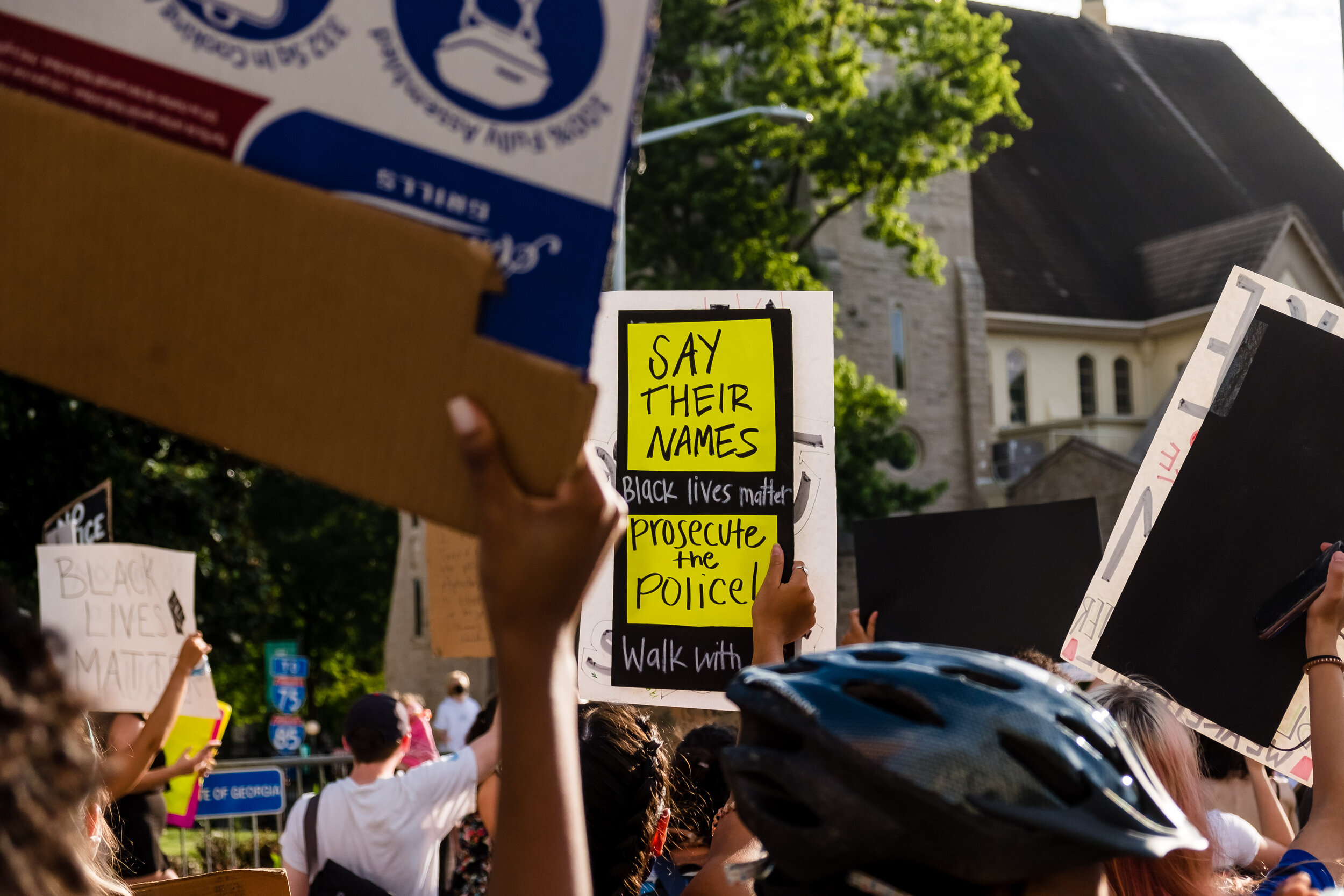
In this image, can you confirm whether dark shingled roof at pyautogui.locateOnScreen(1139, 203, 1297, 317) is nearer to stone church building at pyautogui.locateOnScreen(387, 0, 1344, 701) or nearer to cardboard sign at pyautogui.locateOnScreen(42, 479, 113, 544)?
stone church building at pyautogui.locateOnScreen(387, 0, 1344, 701)

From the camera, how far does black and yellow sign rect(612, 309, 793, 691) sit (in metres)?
3.91

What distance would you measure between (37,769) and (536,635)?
51 centimetres

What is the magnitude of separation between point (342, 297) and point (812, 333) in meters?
2.75

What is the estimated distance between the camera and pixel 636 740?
10.3 ft

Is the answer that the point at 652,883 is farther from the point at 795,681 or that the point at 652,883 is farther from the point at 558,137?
the point at 558,137

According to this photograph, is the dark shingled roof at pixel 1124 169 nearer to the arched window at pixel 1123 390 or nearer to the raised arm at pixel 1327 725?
the arched window at pixel 1123 390

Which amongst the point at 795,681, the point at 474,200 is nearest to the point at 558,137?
the point at 474,200

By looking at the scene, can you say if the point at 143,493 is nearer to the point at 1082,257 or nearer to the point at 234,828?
the point at 234,828

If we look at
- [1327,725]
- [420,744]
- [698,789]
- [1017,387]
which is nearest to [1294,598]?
[1327,725]

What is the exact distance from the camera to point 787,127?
23312 mm

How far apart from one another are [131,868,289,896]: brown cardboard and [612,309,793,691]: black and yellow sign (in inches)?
68.4

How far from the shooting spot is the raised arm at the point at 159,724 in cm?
473

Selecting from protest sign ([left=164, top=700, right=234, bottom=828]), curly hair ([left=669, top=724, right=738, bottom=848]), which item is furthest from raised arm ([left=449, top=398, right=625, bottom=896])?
protest sign ([left=164, top=700, right=234, bottom=828])

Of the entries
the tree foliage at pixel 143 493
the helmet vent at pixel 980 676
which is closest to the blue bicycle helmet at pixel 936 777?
the helmet vent at pixel 980 676
